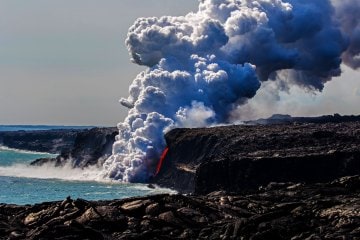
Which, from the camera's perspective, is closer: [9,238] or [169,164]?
[9,238]

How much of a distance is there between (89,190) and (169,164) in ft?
85.1

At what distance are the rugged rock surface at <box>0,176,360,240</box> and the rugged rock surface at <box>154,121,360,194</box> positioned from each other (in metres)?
71.4

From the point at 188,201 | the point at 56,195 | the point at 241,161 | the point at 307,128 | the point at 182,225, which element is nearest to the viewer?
the point at 182,225

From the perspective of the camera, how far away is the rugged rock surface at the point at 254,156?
134 metres

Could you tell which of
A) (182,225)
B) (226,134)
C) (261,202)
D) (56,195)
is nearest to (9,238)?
(182,225)

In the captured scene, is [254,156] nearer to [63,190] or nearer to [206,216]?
[63,190]

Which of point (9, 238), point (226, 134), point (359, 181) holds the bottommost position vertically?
point (9, 238)

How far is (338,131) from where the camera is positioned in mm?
170250

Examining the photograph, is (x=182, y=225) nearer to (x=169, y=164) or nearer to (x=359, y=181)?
(x=359, y=181)

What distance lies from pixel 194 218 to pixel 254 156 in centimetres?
8621

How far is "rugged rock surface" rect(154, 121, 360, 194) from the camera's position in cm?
13362

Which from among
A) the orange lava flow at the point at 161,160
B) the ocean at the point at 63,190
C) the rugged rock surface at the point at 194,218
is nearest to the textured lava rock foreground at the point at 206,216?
the rugged rock surface at the point at 194,218

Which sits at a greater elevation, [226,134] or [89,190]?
[226,134]

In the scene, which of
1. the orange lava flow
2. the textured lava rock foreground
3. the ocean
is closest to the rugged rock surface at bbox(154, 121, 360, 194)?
the orange lava flow
